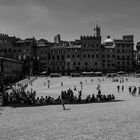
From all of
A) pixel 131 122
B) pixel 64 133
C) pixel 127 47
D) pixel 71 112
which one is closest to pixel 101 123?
pixel 131 122

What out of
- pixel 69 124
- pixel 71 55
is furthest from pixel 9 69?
pixel 69 124

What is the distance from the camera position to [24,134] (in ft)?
53.2

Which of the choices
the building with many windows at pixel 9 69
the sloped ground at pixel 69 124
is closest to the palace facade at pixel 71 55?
the building with many windows at pixel 9 69

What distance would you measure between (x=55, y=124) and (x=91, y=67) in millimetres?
86024

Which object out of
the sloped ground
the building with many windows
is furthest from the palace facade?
the sloped ground

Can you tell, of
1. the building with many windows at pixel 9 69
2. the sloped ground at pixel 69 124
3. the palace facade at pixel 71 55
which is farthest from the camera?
the palace facade at pixel 71 55

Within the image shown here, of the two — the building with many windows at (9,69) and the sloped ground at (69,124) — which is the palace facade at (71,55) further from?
the sloped ground at (69,124)

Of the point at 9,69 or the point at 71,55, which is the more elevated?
the point at 71,55

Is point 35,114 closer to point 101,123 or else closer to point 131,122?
point 101,123

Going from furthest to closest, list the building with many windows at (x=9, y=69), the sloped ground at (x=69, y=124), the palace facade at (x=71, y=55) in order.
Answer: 1. the palace facade at (x=71, y=55)
2. the building with many windows at (x=9, y=69)
3. the sloped ground at (x=69, y=124)

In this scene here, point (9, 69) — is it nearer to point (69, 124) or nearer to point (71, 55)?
point (71, 55)

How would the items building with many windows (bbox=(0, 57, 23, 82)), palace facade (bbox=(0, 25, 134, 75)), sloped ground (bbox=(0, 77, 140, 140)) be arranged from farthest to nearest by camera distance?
palace facade (bbox=(0, 25, 134, 75)), building with many windows (bbox=(0, 57, 23, 82)), sloped ground (bbox=(0, 77, 140, 140))

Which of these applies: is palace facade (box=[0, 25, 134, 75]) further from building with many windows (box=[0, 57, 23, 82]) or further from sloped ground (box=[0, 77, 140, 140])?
sloped ground (box=[0, 77, 140, 140])

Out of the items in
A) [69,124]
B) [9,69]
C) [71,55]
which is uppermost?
[71,55]
